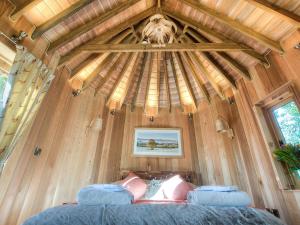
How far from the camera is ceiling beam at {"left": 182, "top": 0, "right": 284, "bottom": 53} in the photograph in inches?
115

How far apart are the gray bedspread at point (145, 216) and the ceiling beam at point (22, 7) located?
2.44 m

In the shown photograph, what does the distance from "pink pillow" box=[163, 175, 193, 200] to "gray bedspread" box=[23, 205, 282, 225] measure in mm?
1664

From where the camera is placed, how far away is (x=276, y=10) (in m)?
2.52

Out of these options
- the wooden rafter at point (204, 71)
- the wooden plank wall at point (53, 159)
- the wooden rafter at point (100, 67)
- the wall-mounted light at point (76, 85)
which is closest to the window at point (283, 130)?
the wooden rafter at point (204, 71)

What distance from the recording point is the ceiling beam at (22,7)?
7.46ft

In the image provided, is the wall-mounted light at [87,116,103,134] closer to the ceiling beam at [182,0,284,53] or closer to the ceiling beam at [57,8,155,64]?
the ceiling beam at [57,8,155,64]

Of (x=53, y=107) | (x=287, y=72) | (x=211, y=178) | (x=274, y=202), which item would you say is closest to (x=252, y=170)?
(x=274, y=202)

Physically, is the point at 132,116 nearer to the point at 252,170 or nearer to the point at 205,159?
the point at 205,159

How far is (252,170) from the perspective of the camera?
328 centimetres

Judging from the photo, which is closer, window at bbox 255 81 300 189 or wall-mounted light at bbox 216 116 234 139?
window at bbox 255 81 300 189

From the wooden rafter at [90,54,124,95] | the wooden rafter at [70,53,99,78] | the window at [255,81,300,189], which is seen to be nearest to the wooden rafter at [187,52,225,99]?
the window at [255,81,300,189]

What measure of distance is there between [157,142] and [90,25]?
9.91ft

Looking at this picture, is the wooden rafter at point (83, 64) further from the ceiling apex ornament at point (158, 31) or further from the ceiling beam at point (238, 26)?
the ceiling beam at point (238, 26)

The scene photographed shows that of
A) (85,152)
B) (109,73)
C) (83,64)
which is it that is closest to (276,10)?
(109,73)
